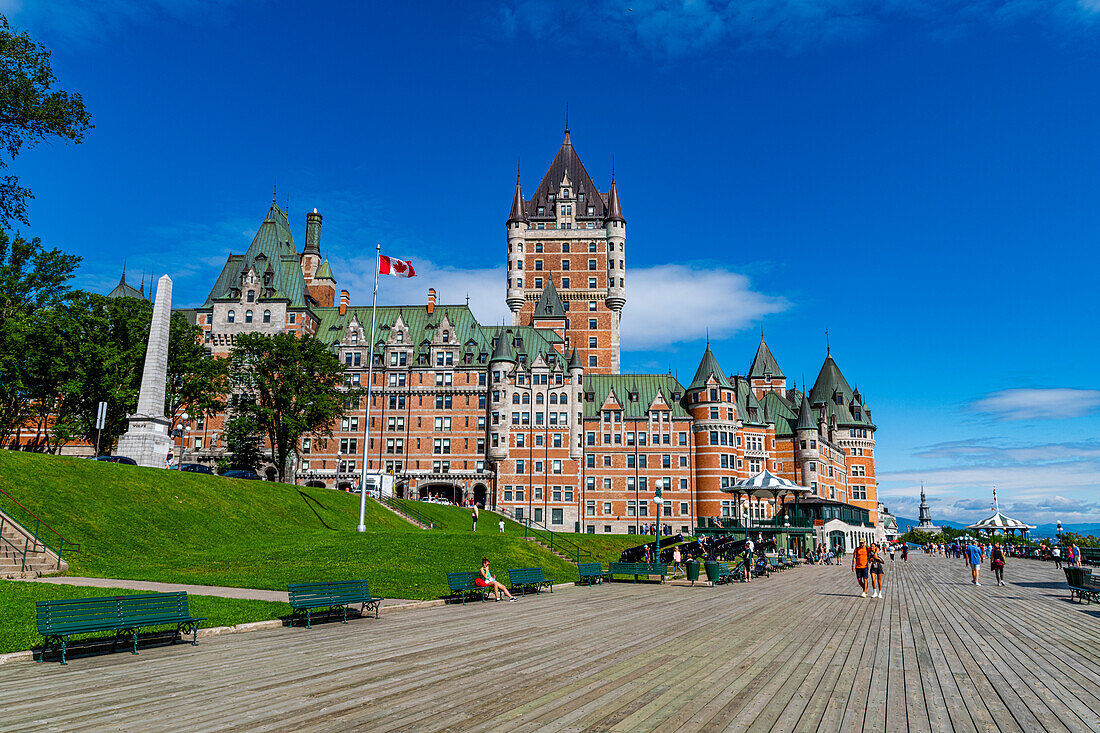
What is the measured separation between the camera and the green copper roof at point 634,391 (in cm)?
8269

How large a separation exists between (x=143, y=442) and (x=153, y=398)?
260 centimetres

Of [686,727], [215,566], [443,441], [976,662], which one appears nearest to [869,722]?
[686,727]

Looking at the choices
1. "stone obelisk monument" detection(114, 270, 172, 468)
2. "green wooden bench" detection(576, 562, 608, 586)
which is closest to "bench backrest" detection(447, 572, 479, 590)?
"green wooden bench" detection(576, 562, 608, 586)

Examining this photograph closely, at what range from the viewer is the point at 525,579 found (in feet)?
78.9

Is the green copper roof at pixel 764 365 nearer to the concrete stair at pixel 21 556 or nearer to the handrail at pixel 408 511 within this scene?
the handrail at pixel 408 511

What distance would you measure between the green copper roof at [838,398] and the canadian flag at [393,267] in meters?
72.4

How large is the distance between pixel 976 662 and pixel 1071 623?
29.7 ft

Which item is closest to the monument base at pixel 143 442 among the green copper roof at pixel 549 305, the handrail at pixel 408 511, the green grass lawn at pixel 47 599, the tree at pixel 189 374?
the tree at pixel 189 374

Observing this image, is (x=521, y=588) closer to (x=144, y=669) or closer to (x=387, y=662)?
(x=387, y=662)

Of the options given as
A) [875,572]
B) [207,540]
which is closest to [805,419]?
[875,572]

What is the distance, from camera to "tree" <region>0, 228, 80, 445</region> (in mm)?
46594

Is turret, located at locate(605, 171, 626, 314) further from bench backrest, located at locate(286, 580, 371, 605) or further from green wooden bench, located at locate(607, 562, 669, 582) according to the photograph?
bench backrest, located at locate(286, 580, 371, 605)

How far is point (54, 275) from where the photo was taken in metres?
49.5

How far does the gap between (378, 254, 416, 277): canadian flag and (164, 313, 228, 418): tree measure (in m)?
23.0
